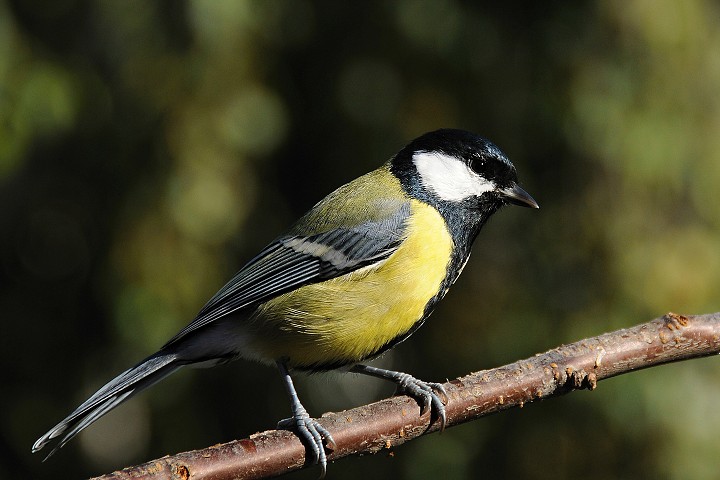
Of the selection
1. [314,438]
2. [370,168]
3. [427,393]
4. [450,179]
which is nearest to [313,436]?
[314,438]

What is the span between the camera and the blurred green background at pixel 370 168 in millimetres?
3146

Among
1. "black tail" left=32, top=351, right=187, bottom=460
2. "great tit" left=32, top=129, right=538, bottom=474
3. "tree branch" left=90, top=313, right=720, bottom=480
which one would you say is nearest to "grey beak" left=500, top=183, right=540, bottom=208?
"great tit" left=32, top=129, right=538, bottom=474

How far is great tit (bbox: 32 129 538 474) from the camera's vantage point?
229 centimetres

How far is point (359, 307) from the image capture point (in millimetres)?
2307

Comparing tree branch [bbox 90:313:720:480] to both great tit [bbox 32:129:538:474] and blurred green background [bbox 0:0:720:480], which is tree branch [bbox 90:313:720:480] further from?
blurred green background [bbox 0:0:720:480]

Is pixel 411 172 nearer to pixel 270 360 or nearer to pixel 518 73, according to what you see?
pixel 270 360

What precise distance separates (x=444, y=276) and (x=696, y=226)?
53.0 inches

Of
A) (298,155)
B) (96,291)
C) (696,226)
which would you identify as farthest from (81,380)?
(696,226)

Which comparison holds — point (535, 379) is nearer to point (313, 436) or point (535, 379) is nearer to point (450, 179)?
point (313, 436)

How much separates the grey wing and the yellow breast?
3 cm

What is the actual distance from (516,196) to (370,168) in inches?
44.0

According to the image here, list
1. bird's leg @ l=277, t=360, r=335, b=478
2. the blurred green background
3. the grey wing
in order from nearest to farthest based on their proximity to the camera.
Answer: bird's leg @ l=277, t=360, r=335, b=478
the grey wing
the blurred green background

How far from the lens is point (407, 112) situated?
3.53 meters

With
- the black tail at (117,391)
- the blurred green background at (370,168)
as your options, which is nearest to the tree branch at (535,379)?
the black tail at (117,391)
